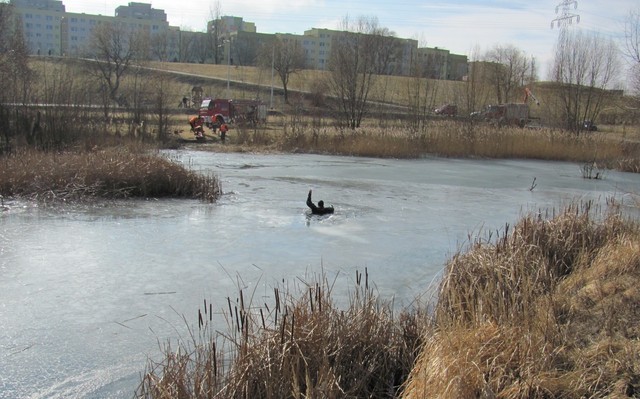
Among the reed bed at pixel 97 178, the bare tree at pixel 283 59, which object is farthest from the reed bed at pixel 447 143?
the bare tree at pixel 283 59

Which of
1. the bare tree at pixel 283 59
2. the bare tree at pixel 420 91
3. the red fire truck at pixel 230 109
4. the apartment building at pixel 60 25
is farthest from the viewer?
the apartment building at pixel 60 25

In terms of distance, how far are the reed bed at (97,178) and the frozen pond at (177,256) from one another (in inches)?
22.5

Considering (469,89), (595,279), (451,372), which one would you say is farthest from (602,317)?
(469,89)

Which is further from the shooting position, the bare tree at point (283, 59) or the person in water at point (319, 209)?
the bare tree at point (283, 59)

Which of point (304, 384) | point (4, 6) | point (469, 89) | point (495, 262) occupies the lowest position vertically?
point (304, 384)

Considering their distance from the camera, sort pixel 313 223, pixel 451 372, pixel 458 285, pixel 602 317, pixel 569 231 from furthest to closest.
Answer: pixel 313 223 → pixel 569 231 → pixel 458 285 → pixel 602 317 → pixel 451 372

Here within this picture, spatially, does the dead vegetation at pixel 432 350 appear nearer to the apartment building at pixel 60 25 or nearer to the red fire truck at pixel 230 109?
the red fire truck at pixel 230 109

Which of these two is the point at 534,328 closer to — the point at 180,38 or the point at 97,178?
the point at 97,178

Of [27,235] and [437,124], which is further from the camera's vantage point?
[437,124]

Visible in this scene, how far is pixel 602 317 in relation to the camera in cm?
454

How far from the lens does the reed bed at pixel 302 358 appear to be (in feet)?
11.4

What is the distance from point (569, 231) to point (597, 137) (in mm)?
20771

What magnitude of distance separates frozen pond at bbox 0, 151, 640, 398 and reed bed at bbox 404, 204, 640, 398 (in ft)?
3.10

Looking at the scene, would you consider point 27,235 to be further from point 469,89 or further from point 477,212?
point 469,89
